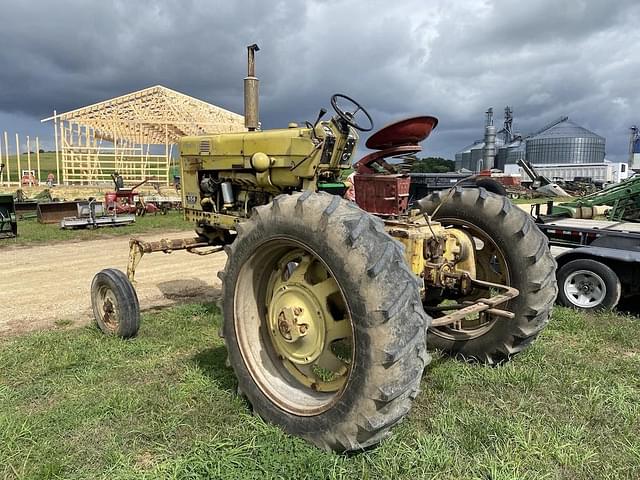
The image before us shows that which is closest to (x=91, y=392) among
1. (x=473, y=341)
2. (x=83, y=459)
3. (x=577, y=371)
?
(x=83, y=459)

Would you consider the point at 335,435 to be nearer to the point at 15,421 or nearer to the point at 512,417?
the point at 512,417

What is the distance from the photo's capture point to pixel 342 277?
2.53 m

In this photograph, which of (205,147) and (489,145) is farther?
Result: (489,145)

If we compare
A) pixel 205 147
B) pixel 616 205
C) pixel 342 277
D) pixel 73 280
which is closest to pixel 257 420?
pixel 342 277

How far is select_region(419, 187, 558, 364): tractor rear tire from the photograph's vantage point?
3.68 m

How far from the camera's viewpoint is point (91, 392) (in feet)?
Result: 11.7

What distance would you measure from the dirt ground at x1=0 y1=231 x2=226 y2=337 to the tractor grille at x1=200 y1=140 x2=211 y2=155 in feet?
6.94

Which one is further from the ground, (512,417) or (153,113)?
(153,113)

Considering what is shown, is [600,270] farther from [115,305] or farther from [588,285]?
[115,305]

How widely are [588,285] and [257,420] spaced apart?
4593 mm

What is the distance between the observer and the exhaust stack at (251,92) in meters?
5.20

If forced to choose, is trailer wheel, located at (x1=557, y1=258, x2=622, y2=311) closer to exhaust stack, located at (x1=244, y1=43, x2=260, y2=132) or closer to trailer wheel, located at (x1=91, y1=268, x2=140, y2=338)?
exhaust stack, located at (x1=244, y1=43, x2=260, y2=132)

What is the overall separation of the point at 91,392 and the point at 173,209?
15.2m

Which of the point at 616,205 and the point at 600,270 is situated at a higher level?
the point at 616,205
